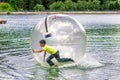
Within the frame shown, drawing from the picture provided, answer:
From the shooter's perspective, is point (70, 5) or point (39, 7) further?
point (70, 5)

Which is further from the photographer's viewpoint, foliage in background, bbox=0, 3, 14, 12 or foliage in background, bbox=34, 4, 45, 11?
foliage in background, bbox=34, 4, 45, 11

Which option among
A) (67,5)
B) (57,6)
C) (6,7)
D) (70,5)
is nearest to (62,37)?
(6,7)

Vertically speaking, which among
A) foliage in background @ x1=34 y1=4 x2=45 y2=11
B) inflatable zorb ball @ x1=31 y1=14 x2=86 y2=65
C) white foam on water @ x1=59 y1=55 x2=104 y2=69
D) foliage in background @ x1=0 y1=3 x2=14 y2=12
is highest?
inflatable zorb ball @ x1=31 y1=14 x2=86 y2=65

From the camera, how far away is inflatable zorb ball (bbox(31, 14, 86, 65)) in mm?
20031

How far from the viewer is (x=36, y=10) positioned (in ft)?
440

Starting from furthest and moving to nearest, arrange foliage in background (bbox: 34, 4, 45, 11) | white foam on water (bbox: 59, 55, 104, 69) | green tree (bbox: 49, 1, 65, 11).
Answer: green tree (bbox: 49, 1, 65, 11)
foliage in background (bbox: 34, 4, 45, 11)
white foam on water (bbox: 59, 55, 104, 69)

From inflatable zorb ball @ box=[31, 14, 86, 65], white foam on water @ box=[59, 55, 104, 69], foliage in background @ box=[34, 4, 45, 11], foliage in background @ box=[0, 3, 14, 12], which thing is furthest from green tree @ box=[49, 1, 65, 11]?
inflatable zorb ball @ box=[31, 14, 86, 65]

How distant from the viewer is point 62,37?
2016 cm

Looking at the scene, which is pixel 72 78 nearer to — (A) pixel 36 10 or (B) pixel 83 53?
(B) pixel 83 53

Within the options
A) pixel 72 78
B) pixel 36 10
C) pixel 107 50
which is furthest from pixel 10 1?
pixel 72 78

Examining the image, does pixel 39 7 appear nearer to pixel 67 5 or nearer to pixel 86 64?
pixel 67 5

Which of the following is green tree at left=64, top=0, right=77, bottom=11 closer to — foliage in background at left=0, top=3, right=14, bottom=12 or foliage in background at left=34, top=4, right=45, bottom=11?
foliage in background at left=34, top=4, right=45, bottom=11

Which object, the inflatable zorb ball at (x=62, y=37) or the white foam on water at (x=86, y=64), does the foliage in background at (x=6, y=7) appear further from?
the inflatable zorb ball at (x=62, y=37)

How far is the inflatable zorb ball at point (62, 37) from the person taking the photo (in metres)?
20.0
